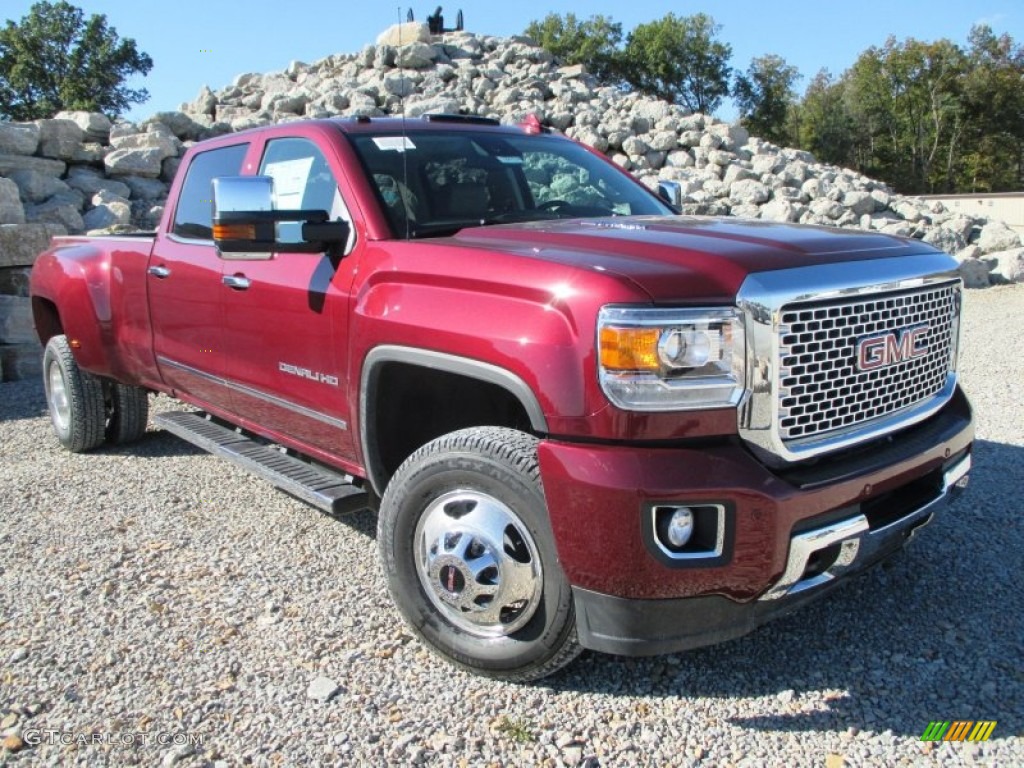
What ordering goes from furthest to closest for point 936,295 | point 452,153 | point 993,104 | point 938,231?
point 993,104, point 938,231, point 452,153, point 936,295

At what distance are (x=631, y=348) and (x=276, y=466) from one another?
6.85ft

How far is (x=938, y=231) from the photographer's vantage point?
51.5 feet

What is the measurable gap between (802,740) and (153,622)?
2440 mm

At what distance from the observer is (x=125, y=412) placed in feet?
19.2

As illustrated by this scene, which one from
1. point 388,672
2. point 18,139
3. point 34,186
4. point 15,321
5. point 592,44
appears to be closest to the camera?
point 388,672

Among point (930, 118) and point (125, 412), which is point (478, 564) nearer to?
point (125, 412)

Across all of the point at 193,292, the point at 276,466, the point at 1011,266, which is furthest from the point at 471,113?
the point at 276,466

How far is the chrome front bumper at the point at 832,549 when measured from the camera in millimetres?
2484

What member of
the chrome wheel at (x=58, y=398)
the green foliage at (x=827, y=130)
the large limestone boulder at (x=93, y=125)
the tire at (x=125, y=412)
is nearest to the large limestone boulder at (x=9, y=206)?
the chrome wheel at (x=58, y=398)

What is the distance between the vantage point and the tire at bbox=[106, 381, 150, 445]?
19.2 ft

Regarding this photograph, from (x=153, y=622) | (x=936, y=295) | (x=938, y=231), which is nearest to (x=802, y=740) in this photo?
(x=936, y=295)

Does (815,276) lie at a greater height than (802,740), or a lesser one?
greater

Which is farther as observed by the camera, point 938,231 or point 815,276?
point 938,231

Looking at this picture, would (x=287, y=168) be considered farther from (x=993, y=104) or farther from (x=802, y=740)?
(x=993, y=104)
